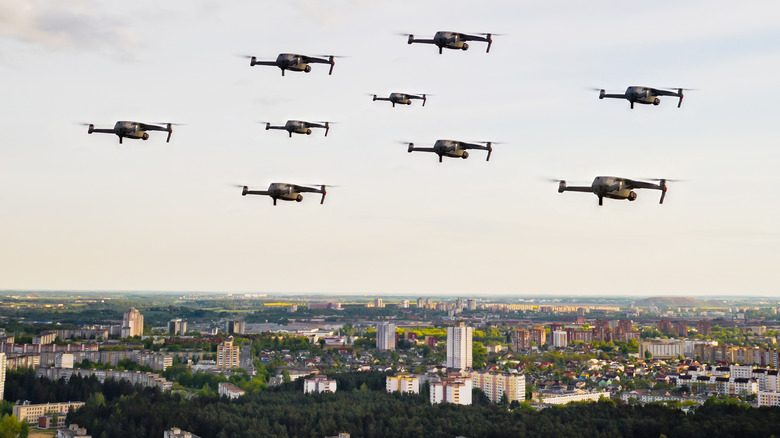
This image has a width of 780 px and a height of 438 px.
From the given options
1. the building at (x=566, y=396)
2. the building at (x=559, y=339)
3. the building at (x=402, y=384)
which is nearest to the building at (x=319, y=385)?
the building at (x=402, y=384)

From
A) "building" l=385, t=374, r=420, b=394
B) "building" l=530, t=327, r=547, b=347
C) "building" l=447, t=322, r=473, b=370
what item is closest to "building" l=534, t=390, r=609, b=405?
"building" l=385, t=374, r=420, b=394

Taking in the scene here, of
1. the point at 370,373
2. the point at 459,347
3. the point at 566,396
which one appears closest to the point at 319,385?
the point at 370,373

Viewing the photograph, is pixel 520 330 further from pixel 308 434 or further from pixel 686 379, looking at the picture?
pixel 308 434

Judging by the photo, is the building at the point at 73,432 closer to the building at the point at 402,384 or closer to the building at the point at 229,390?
the building at the point at 229,390

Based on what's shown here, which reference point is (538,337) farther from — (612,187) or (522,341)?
(612,187)

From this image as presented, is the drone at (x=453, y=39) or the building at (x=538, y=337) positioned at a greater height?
the drone at (x=453, y=39)
